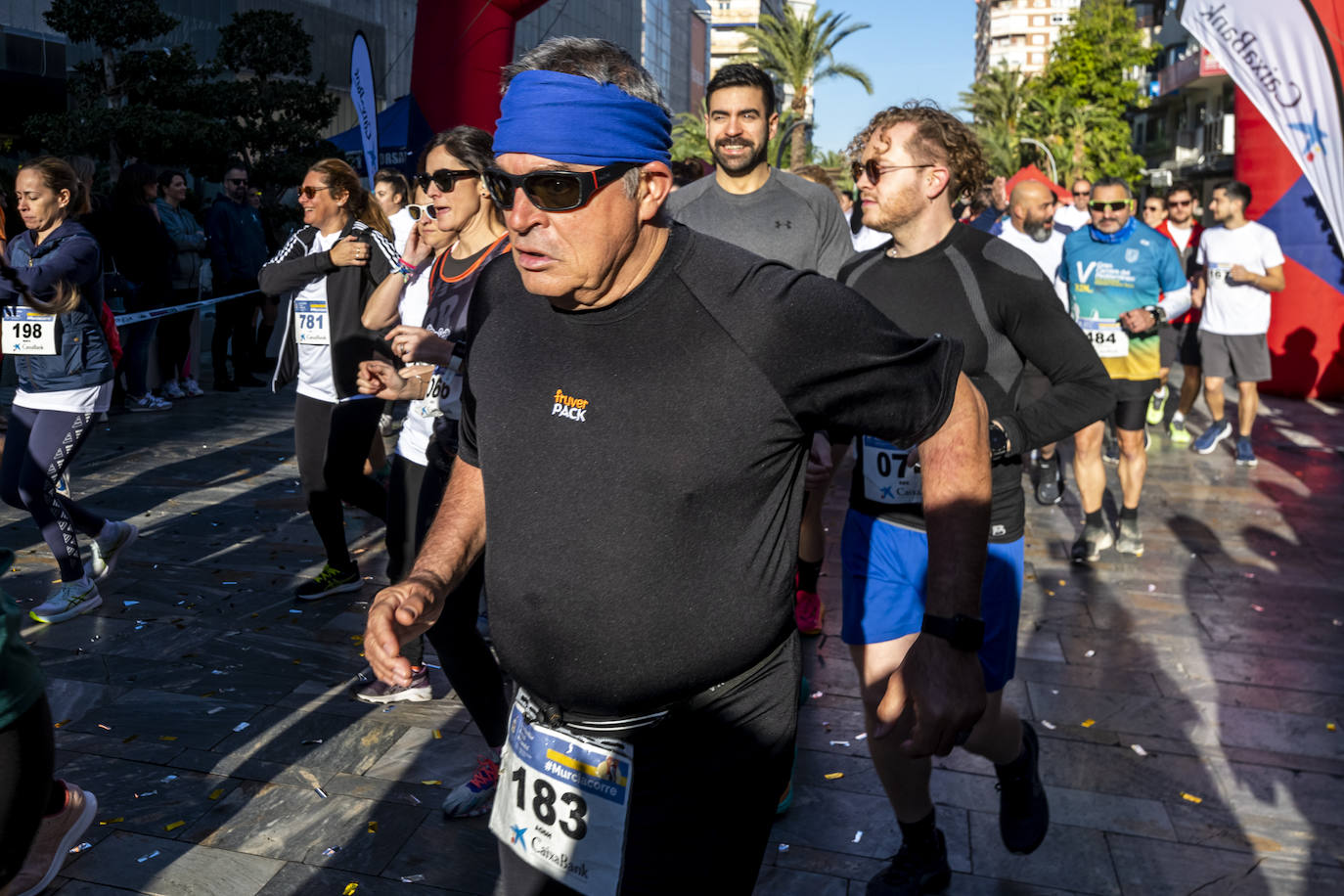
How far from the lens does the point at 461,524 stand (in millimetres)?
2521

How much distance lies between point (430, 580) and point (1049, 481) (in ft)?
23.2

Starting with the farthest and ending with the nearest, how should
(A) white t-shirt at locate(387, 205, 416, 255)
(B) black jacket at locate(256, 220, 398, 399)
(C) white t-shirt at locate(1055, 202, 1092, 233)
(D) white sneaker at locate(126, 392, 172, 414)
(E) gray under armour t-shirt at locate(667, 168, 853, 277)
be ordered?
(C) white t-shirt at locate(1055, 202, 1092, 233) < (D) white sneaker at locate(126, 392, 172, 414) < (A) white t-shirt at locate(387, 205, 416, 255) < (B) black jacket at locate(256, 220, 398, 399) < (E) gray under armour t-shirt at locate(667, 168, 853, 277)

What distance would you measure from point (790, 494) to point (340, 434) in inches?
147

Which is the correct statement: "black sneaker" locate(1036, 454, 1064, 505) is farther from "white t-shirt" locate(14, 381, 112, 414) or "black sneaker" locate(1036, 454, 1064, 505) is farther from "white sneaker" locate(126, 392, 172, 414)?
"white sneaker" locate(126, 392, 172, 414)

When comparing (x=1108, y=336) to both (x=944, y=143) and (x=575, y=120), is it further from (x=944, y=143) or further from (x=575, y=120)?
(x=575, y=120)

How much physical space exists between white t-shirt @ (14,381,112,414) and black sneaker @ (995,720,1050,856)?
4330mm

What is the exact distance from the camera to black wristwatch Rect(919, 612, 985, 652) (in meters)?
2.16

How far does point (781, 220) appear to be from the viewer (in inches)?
198

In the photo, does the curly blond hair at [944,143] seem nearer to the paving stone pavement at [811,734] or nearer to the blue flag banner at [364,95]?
the paving stone pavement at [811,734]

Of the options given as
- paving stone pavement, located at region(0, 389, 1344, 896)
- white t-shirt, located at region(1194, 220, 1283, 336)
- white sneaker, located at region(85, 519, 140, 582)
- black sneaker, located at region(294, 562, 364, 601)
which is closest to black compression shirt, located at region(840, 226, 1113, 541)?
paving stone pavement, located at region(0, 389, 1344, 896)

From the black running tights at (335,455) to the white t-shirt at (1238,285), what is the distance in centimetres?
742

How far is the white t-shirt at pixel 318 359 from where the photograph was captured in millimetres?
5625

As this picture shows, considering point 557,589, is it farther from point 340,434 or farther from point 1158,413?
point 1158,413

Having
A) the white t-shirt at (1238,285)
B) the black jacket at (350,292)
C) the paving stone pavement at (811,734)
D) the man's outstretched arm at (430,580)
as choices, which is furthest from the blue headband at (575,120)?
the white t-shirt at (1238,285)
